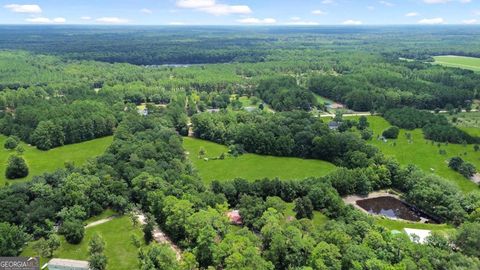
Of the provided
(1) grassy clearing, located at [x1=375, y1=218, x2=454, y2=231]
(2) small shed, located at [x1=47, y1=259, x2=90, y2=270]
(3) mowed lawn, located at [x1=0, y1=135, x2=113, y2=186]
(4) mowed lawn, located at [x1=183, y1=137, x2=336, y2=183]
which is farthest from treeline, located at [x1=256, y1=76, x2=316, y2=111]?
(2) small shed, located at [x1=47, y1=259, x2=90, y2=270]

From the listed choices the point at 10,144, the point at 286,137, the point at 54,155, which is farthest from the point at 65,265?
the point at 10,144

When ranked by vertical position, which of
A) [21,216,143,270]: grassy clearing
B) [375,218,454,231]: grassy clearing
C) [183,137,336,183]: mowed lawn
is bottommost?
[183,137,336,183]: mowed lawn

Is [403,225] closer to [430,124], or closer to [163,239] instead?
[163,239]

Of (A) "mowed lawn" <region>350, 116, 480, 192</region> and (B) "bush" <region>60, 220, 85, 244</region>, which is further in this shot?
(A) "mowed lawn" <region>350, 116, 480, 192</region>

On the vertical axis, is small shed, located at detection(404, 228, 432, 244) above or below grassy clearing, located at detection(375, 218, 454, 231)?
above

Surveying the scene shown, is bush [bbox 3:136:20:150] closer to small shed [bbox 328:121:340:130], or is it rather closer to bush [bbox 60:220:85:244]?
bush [bbox 60:220:85:244]

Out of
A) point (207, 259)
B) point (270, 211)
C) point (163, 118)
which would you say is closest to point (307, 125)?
point (163, 118)
